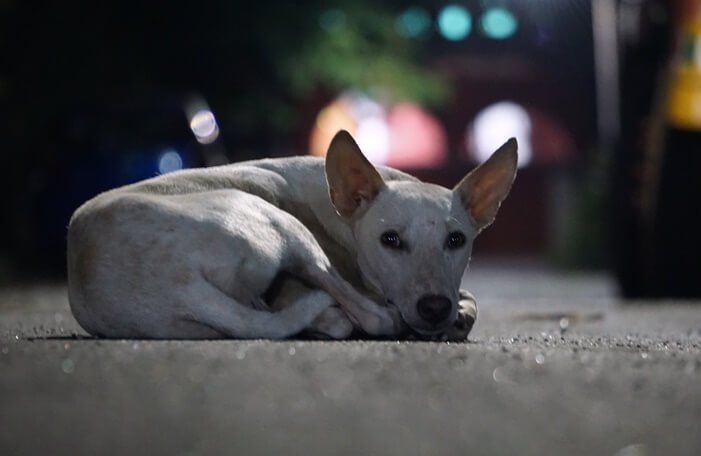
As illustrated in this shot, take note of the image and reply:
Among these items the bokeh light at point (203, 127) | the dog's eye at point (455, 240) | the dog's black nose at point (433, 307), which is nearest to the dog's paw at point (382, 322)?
the dog's black nose at point (433, 307)

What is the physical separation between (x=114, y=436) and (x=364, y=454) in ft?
2.07

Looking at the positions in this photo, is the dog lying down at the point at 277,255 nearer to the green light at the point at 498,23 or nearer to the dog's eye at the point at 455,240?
the dog's eye at the point at 455,240

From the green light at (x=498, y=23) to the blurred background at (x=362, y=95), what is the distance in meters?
0.12

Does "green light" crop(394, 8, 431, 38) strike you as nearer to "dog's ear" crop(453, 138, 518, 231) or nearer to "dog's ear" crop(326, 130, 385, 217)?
"dog's ear" crop(453, 138, 518, 231)

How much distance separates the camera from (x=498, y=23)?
95.9 ft

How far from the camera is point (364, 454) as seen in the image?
10.4 feet

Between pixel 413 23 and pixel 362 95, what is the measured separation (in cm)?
491

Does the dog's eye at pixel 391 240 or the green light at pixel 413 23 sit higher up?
the dog's eye at pixel 391 240

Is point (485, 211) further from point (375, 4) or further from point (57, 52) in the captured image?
point (375, 4)

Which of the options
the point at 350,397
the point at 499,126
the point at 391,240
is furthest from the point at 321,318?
the point at 499,126

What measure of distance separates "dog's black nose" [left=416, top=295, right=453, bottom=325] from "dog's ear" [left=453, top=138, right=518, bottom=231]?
0.79 metres

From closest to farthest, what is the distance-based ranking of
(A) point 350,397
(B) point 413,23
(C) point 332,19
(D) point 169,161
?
(A) point 350,397, (D) point 169,161, (C) point 332,19, (B) point 413,23

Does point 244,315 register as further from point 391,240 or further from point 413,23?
point 413,23

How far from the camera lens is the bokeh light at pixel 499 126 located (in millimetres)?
37031
